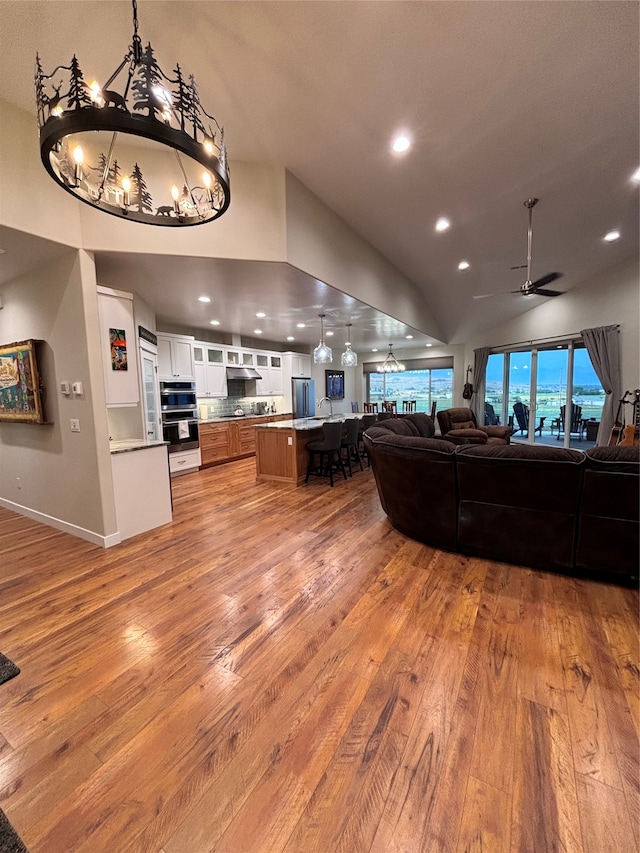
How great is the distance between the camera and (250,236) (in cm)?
302

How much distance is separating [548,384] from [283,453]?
19.3ft

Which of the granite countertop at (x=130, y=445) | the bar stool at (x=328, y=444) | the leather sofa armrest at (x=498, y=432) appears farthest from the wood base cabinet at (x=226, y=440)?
the leather sofa armrest at (x=498, y=432)

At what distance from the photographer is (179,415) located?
573 centimetres

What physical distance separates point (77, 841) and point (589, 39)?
14.4 ft

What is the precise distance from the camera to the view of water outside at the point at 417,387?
9930mm

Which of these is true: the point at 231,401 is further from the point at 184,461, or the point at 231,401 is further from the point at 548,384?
the point at 548,384

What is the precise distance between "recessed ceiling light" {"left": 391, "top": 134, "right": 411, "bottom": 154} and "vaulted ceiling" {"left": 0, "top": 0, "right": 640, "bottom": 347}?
1.8 inches

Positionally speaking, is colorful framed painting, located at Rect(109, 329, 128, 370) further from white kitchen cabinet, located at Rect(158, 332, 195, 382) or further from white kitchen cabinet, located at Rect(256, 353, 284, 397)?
white kitchen cabinet, located at Rect(256, 353, 284, 397)

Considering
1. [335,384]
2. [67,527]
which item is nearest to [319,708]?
[67,527]

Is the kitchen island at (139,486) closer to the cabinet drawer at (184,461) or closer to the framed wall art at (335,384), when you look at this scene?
the cabinet drawer at (184,461)

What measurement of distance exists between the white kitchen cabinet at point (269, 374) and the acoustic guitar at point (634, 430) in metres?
6.56

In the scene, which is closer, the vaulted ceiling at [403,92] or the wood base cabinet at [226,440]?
the vaulted ceiling at [403,92]

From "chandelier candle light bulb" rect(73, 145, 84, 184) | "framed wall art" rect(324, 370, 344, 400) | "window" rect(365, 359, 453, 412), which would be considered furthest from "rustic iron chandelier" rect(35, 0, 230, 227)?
"window" rect(365, 359, 453, 412)

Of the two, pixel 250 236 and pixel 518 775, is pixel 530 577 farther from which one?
pixel 250 236
